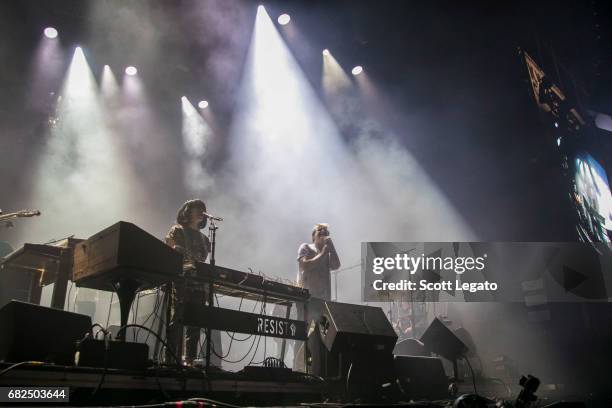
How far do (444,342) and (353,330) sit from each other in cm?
164

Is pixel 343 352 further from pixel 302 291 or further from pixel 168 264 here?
pixel 168 264

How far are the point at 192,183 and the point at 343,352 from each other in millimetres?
7388

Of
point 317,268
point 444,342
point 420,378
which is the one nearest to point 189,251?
point 317,268

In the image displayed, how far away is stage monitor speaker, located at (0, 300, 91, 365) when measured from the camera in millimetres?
2264

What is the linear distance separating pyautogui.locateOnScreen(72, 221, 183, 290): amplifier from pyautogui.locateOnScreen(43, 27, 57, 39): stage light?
21.6 feet

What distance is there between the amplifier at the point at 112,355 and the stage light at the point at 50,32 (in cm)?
752

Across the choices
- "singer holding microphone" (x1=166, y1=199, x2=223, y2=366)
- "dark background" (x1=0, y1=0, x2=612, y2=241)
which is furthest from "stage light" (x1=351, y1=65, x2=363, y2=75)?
"singer holding microphone" (x1=166, y1=199, x2=223, y2=366)

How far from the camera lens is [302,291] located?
4.35m

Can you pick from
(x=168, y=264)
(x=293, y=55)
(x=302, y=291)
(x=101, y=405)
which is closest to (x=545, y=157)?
(x=302, y=291)

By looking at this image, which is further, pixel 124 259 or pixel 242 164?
pixel 242 164

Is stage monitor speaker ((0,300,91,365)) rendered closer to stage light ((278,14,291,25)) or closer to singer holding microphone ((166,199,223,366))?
singer holding microphone ((166,199,223,366))

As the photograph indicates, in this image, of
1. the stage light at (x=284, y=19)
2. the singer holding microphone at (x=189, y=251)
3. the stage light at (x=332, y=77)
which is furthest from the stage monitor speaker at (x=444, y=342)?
the stage light at (x=284, y=19)

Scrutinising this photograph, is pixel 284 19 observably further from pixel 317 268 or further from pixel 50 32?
pixel 317 268

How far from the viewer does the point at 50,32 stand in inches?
313
